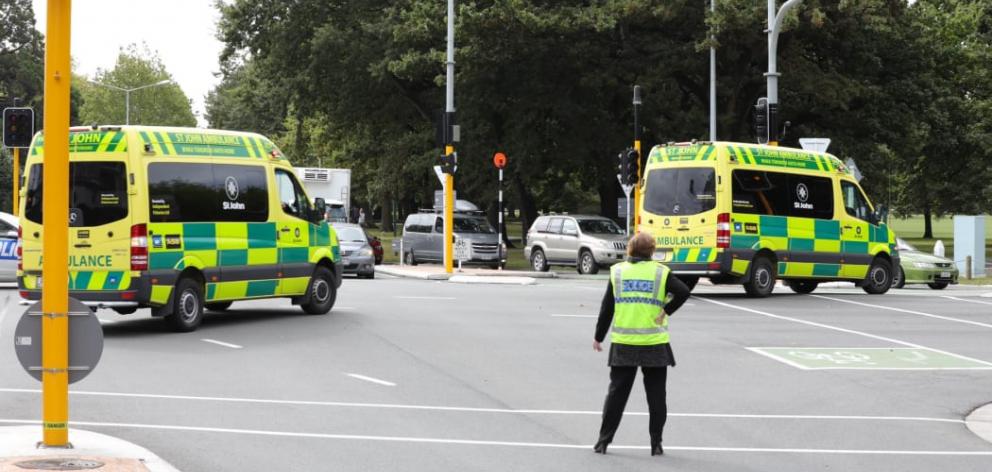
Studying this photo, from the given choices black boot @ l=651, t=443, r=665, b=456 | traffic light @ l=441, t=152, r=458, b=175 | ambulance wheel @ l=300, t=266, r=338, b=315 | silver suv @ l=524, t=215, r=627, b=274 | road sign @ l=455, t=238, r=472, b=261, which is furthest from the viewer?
silver suv @ l=524, t=215, r=627, b=274

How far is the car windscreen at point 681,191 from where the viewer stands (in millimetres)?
23422

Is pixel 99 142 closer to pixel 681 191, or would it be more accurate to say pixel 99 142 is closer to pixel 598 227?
pixel 681 191

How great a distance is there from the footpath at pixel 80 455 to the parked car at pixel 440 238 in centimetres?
2949

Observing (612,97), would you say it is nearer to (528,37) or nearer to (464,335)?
(528,37)

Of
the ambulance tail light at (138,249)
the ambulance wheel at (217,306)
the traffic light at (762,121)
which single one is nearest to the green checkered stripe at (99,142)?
the ambulance tail light at (138,249)

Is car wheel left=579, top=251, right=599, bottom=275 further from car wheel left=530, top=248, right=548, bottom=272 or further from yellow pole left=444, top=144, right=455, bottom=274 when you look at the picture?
yellow pole left=444, top=144, right=455, bottom=274

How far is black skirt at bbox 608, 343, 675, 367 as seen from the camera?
29.7 feet

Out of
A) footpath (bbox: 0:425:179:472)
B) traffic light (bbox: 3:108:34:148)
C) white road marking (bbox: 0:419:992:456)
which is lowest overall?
white road marking (bbox: 0:419:992:456)

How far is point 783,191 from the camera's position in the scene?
79.4 feet

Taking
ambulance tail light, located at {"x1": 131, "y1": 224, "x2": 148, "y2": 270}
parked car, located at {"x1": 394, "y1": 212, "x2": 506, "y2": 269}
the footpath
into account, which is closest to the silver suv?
parked car, located at {"x1": 394, "y1": 212, "x2": 506, "y2": 269}

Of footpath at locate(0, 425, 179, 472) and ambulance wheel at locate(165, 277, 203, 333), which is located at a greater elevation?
ambulance wheel at locate(165, 277, 203, 333)

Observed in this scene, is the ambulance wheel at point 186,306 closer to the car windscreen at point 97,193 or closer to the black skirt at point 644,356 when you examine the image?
the car windscreen at point 97,193

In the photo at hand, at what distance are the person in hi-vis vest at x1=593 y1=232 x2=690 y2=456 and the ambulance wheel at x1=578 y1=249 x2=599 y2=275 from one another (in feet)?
87.3

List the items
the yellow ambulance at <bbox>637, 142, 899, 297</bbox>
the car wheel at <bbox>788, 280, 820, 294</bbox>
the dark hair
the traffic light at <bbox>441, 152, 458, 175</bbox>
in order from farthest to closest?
the traffic light at <bbox>441, 152, 458, 175</bbox> → the car wheel at <bbox>788, 280, 820, 294</bbox> → the yellow ambulance at <bbox>637, 142, 899, 297</bbox> → the dark hair
